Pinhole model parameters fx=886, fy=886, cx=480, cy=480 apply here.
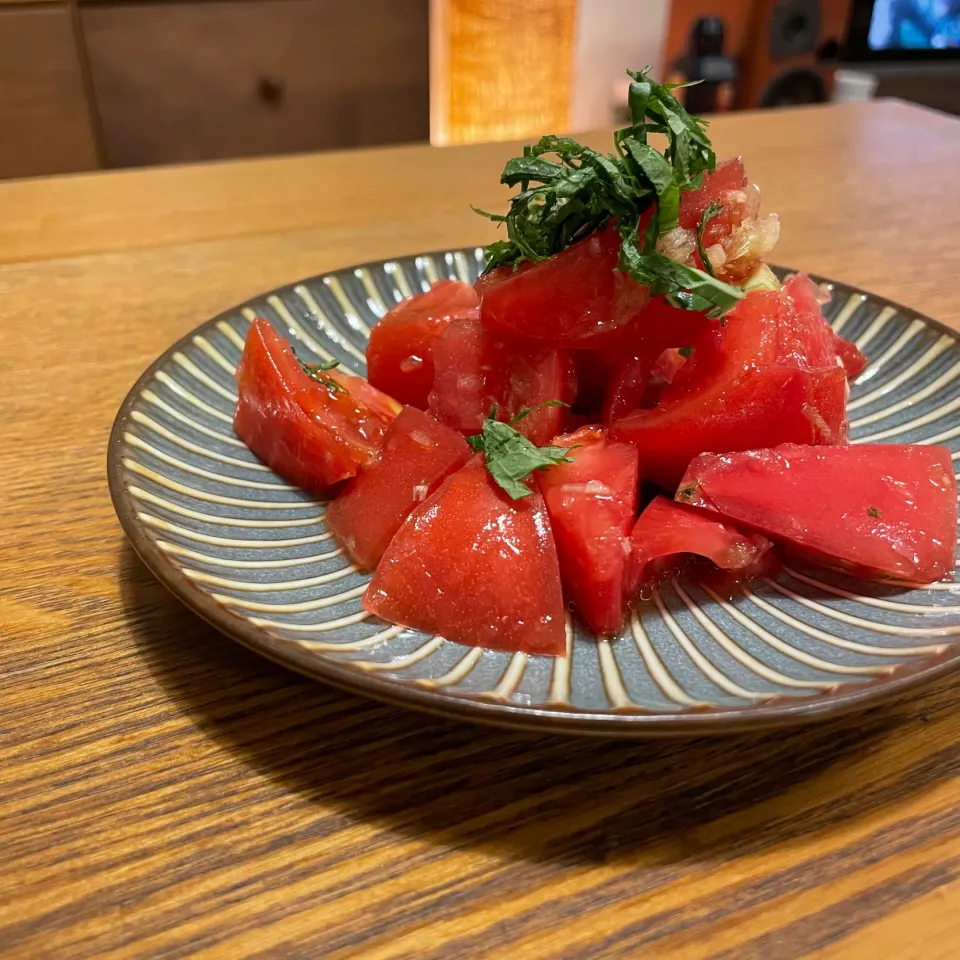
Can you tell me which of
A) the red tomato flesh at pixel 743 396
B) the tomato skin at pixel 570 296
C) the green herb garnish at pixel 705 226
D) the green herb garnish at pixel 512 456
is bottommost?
the green herb garnish at pixel 512 456

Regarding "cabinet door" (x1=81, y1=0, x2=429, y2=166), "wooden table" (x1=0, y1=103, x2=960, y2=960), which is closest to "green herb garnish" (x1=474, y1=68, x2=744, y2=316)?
"wooden table" (x1=0, y1=103, x2=960, y2=960)

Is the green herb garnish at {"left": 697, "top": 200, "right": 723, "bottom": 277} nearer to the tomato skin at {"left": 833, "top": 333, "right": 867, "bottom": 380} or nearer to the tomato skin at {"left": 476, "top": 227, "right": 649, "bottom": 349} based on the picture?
the tomato skin at {"left": 476, "top": 227, "right": 649, "bottom": 349}

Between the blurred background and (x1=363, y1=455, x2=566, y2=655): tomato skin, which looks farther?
the blurred background

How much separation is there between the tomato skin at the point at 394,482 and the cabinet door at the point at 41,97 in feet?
13.1

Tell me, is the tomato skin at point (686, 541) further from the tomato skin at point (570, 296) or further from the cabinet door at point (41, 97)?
the cabinet door at point (41, 97)

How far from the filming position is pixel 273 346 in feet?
3.92

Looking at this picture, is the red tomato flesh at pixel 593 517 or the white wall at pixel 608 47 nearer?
the red tomato flesh at pixel 593 517

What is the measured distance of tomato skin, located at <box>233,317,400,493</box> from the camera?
1.13m

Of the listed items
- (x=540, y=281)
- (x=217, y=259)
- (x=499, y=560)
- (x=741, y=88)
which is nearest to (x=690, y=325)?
(x=540, y=281)

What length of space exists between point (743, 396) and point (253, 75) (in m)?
4.26

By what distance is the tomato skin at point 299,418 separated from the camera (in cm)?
113

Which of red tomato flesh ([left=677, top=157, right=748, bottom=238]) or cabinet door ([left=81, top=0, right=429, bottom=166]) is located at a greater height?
red tomato flesh ([left=677, top=157, right=748, bottom=238])

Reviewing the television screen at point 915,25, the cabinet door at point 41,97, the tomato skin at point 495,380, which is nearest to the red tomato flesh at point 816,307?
the tomato skin at point 495,380

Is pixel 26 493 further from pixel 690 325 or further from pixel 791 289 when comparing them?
pixel 791 289
